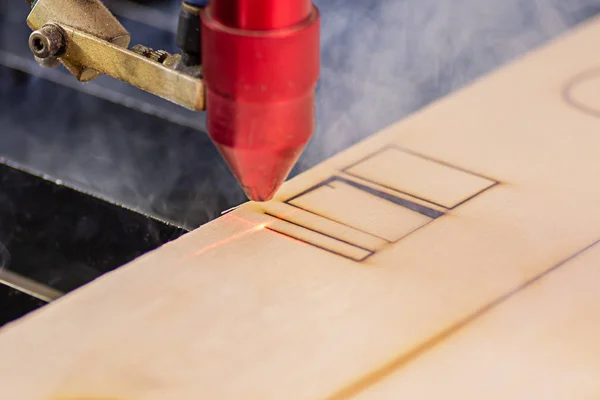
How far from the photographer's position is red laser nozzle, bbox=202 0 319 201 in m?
0.72

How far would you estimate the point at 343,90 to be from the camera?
1.57 m

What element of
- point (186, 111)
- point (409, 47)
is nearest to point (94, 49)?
point (186, 111)

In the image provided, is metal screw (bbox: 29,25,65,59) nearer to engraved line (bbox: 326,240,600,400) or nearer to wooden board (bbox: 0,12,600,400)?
wooden board (bbox: 0,12,600,400)

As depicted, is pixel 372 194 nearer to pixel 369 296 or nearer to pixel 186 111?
pixel 369 296

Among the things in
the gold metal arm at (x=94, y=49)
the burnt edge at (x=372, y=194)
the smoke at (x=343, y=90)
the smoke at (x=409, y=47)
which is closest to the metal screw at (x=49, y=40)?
the gold metal arm at (x=94, y=49)

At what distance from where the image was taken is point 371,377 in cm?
84

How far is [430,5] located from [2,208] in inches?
28.1

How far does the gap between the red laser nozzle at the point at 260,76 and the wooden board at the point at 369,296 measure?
0.58 feet

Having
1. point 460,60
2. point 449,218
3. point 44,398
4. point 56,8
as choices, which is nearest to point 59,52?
point 56,8

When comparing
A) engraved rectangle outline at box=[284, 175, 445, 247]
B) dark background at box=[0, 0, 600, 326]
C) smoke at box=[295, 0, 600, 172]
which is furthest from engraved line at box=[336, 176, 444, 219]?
smoke at box=[295, 0, 600, 172]

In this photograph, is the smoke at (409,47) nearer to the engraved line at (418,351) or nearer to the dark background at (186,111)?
the dark background at (186,111)

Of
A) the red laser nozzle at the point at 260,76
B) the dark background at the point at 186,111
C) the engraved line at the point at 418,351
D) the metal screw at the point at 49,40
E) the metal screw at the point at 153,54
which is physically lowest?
the engraved line at the point at 418,351

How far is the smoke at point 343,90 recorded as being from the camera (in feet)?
4.86

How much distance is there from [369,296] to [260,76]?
28 centimetres
